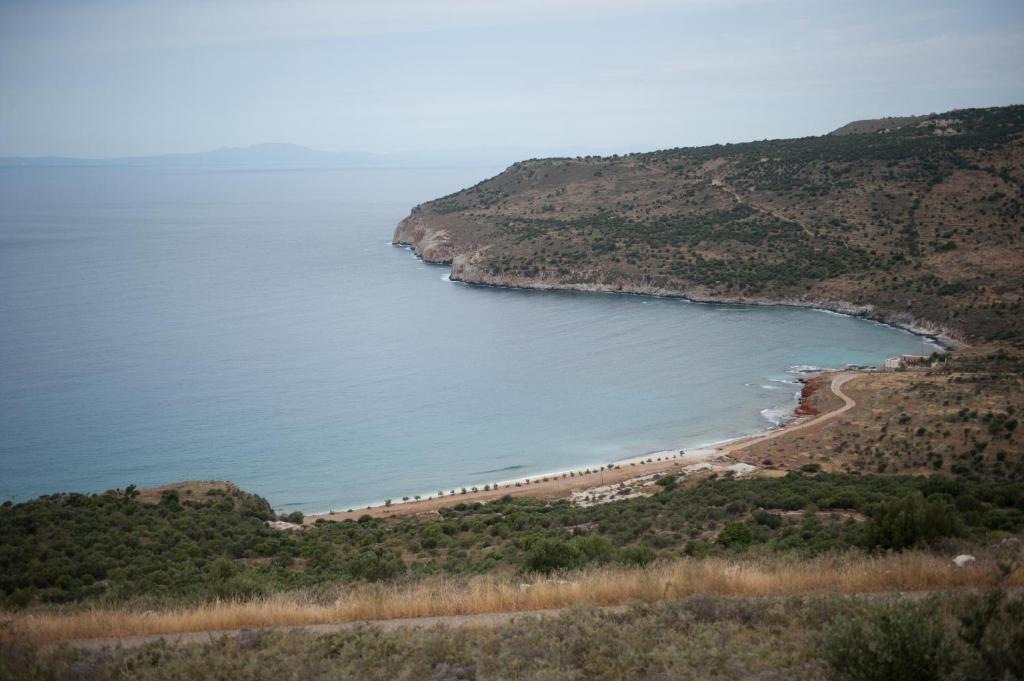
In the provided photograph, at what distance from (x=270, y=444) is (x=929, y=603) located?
3314 cm

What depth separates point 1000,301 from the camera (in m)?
48.9

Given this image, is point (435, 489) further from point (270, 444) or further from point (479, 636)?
point (479, 636)

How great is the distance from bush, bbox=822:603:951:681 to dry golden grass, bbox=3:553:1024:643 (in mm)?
2115

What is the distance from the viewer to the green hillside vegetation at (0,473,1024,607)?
11.8m

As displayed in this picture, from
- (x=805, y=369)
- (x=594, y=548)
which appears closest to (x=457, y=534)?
(x=594, y=548)

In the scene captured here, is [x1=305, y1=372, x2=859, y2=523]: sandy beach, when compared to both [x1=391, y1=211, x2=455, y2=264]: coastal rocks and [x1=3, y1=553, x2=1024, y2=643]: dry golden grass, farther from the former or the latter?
[x1=391, y1=211, x2=455, y2=264]: coastal rocks

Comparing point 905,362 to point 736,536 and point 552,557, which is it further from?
point 552,557

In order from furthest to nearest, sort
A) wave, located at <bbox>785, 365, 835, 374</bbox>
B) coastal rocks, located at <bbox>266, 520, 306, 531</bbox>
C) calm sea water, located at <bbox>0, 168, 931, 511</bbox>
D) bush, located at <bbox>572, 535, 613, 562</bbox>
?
1. wave, located at <bbox>785, 365, 835, 374</bbox>
2. calm sea water, located at <bbox>0, 168, 931, 511</bbox>
3. coastal rocks, located at <bbox>266, 520, 306, 531</bbox>
4. bush, located at <bbox>572, 535, 613, 562</bbox>

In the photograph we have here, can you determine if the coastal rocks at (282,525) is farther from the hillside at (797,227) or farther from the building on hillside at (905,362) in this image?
the hillside at (797,227)

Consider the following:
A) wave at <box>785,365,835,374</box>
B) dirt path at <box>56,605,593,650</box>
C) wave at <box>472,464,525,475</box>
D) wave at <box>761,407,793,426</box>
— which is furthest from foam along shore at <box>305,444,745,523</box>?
dirt path at <box>56,605,593,650</box>

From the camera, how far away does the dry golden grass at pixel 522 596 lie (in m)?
8.15

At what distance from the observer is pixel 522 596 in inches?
333

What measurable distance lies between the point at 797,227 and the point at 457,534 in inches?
2377

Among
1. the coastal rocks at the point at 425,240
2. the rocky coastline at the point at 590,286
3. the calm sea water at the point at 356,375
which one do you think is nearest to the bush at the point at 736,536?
the calm sea water at the point at 356,375
